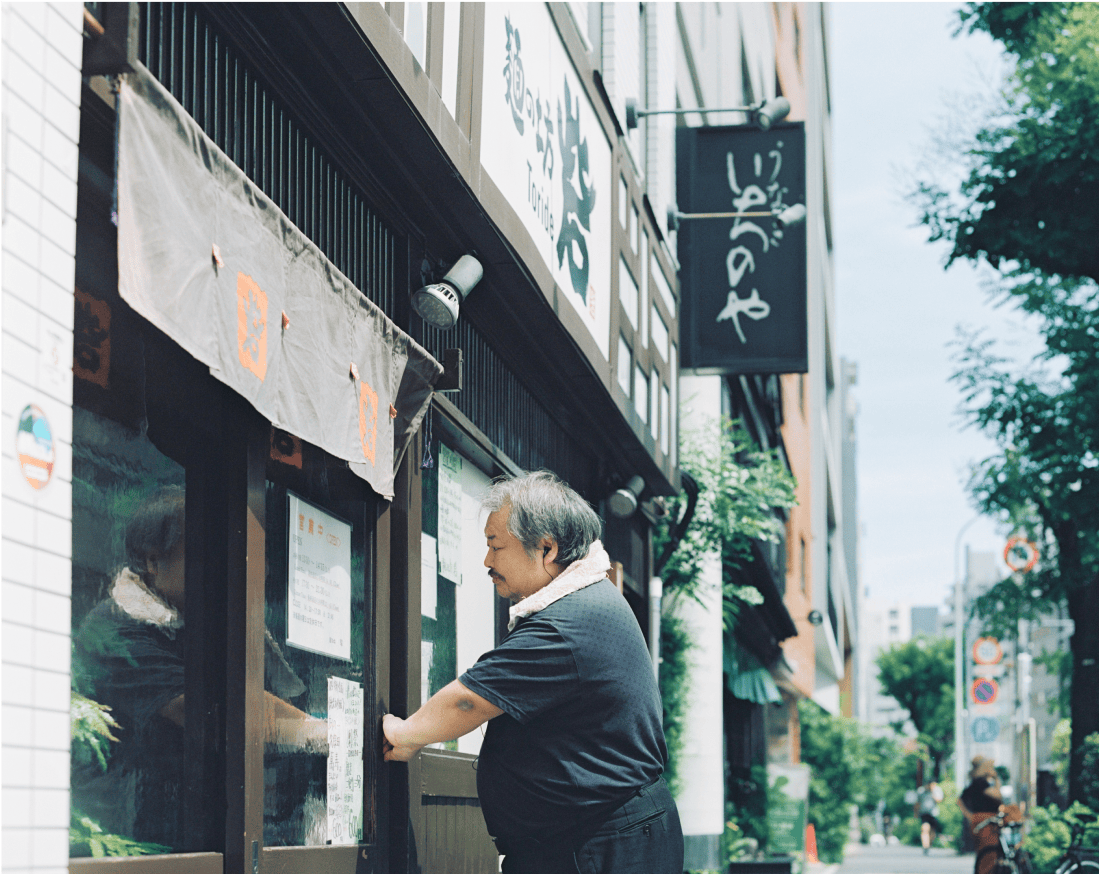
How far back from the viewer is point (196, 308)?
3068mm

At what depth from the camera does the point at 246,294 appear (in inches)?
135

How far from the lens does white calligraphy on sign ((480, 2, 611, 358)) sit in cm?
600

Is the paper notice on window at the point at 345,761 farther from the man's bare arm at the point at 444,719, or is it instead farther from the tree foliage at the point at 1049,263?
the tree foliage at the point at 1049,263

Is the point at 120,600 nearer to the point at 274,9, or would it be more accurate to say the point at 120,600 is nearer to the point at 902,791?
the point at 274,9

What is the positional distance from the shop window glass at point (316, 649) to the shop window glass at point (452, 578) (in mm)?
653

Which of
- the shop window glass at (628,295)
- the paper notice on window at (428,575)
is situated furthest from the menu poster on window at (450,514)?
the shop window glass at (628,295)

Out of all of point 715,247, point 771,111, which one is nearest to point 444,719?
point 771,111

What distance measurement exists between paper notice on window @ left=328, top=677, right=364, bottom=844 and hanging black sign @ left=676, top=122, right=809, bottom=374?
8.30m

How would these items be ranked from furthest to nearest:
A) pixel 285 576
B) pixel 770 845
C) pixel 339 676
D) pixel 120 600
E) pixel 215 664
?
pixel 770 845 < pixel 339 676 < pixel 285 576 < pixel 215 664 < pixel 120 600

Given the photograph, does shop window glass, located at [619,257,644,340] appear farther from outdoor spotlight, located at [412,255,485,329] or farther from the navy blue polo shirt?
the navy blue polo shirt

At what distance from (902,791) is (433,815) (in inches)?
3366

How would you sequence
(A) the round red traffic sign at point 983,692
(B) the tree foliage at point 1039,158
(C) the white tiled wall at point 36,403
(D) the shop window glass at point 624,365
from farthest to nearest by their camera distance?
(A) the round red traffic sign at point 983,692 < (B) the tree foliage at point 1039,158 < (D) the shop window glass at point 624,365 < (C) the white tiled wall at point 36,403

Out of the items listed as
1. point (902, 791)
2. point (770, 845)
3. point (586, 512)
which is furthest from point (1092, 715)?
point (902, 791)

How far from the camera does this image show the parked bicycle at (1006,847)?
42.2 feet
